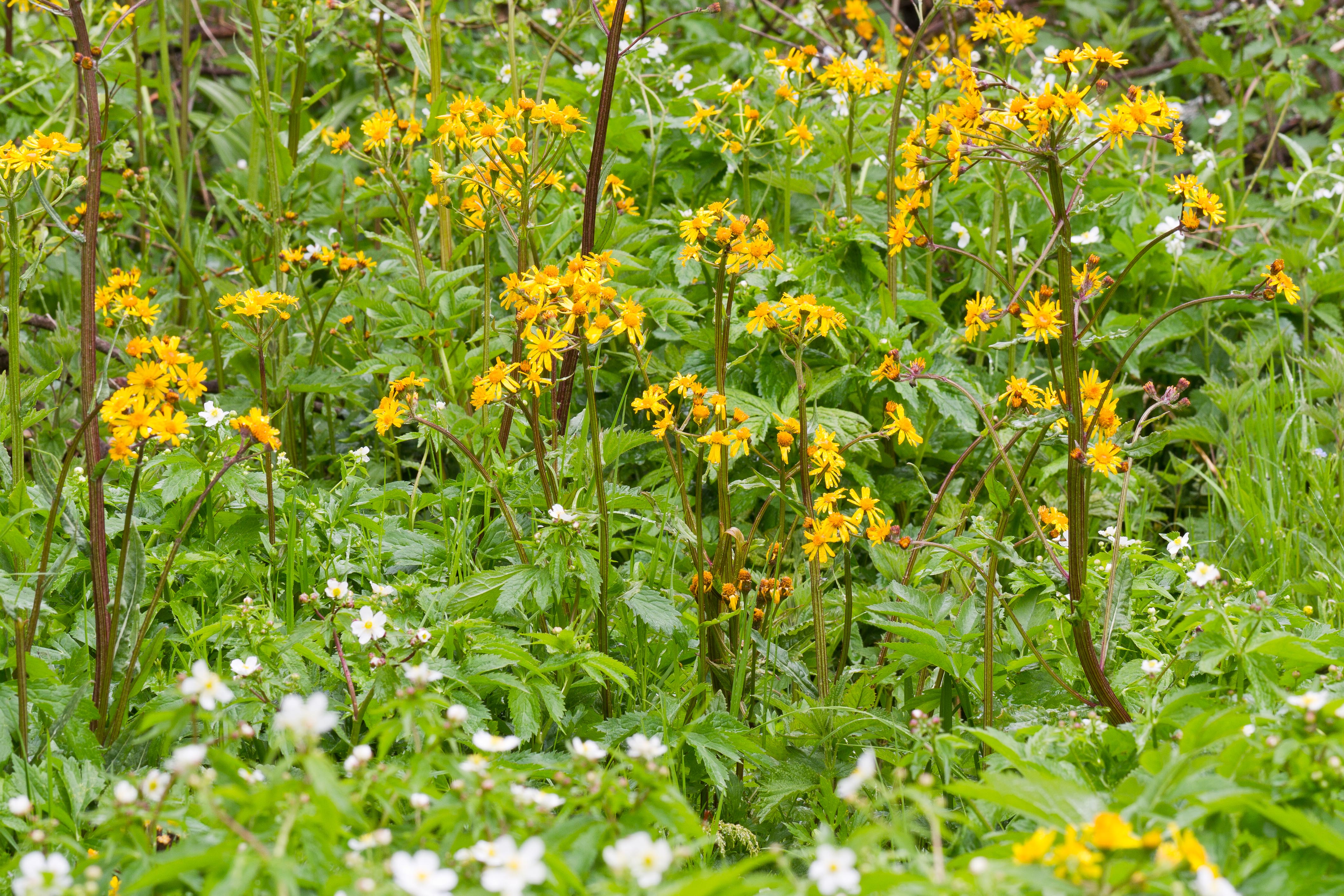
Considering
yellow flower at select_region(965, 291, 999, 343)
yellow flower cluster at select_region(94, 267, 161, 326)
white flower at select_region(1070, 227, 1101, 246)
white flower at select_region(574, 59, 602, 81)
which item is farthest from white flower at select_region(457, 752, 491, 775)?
white flower at select_region(574, 59, 602, 81)

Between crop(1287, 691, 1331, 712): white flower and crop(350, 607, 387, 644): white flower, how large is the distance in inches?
42.0

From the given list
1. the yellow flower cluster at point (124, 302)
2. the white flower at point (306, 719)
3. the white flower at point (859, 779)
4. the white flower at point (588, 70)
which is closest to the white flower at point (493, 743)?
the white flower at point (306, 719)

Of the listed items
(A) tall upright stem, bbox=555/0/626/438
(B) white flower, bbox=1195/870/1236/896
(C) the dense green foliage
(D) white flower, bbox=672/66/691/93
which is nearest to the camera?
(B) white flower, bbox=1195/870/1236/896

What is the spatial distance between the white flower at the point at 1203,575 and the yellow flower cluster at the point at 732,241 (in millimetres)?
719

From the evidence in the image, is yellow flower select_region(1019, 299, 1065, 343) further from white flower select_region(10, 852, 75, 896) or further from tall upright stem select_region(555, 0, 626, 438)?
white flower select_region(10, 852, 75, 896)

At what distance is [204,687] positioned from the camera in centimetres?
109

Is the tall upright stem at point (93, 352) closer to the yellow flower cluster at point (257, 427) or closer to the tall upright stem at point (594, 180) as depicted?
the yellow flower cluster at point (257, 427)

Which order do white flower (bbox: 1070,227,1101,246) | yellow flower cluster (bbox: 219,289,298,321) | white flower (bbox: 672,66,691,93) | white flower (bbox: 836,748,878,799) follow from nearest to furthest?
1. white flower (bbox: 836,748,878,799)
2. yellow flower cluster (bbox: 219,289,298,321)
3. white flower (bbox: 1070,227,1101,246)
4. white flower (bbox: 672,66,691,93)

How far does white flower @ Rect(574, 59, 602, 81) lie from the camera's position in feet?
10.1

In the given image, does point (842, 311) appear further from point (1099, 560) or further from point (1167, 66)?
point (1167, 66)

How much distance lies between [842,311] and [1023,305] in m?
0.65

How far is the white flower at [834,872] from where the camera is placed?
921mm

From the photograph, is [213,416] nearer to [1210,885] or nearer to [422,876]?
[422,876]

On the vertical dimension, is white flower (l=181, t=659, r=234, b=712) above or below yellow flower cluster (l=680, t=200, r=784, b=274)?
below
